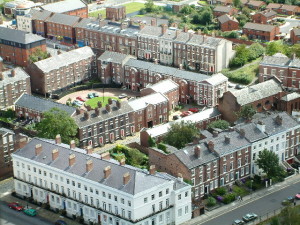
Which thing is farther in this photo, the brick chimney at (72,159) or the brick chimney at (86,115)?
the brick chimney at (86,115)

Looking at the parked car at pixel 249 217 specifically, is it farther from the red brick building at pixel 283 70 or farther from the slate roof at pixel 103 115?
the red brick building at pixel 283 70

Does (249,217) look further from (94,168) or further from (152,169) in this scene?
(94,168)

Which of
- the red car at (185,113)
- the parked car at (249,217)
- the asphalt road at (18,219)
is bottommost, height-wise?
the asphalt road at (18,219)

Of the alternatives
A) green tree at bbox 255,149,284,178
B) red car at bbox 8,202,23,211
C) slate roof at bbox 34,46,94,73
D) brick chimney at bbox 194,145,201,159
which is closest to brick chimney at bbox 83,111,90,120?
red car at bbox 8,202,23,211

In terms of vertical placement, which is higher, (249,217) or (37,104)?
(37,104)

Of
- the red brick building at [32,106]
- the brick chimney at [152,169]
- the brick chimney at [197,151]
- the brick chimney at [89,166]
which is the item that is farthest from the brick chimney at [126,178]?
the red brick building at [32,106]

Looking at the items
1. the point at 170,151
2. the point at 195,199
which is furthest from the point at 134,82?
the point at 195,199

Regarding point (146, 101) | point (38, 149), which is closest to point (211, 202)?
point (38, 149)
